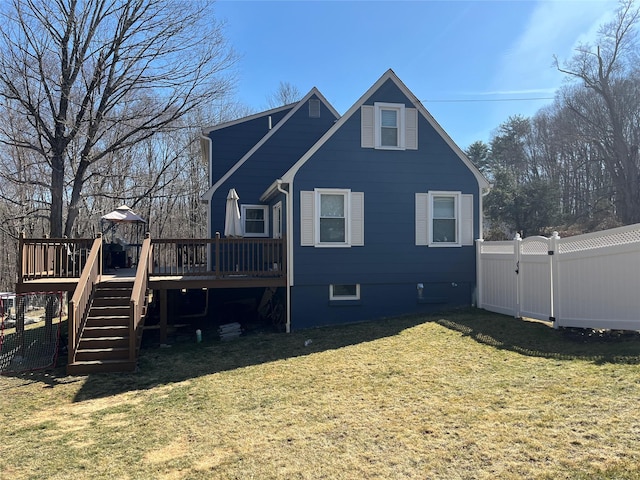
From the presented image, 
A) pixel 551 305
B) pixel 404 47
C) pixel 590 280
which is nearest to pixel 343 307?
pixel 551 305

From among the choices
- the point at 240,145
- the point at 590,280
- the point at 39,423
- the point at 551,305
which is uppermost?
the point at 240,145

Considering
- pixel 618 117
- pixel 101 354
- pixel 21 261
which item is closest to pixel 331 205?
pixel 101 354

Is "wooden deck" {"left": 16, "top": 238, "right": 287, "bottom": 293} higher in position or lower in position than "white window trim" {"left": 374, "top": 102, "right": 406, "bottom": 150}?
lower

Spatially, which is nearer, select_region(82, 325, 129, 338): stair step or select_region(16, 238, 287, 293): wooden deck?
select_region(82, 325, 129, 338): stair step

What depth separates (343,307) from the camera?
10.7 meters

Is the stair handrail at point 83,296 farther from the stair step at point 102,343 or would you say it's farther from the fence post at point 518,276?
the fence post at point 518,276

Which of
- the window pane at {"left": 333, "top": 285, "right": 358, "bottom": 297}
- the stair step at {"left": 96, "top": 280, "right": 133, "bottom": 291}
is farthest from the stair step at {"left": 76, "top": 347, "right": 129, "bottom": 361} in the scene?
the window pane at {"left": 333, "top": 285, "right": 358, "bottom": 297}

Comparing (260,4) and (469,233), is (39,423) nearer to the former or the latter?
(469,233)

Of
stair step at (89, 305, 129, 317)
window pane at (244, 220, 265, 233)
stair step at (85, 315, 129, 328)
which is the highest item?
window pane at (244, 220, 265, 233)

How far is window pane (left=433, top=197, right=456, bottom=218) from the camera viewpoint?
36.4 ft

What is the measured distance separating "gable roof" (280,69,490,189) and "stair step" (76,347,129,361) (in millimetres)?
5231

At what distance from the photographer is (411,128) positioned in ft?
35.9

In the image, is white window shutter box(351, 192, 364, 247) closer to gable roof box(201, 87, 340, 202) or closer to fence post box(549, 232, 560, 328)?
fence post box(549, 232, 560, 328)

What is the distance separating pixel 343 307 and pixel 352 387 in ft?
15.8
